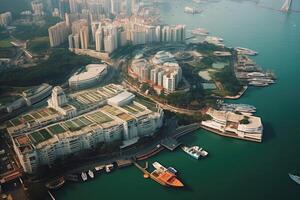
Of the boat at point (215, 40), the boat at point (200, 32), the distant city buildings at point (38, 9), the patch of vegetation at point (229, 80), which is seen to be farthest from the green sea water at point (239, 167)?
the distant city buildings at point (38, 9)

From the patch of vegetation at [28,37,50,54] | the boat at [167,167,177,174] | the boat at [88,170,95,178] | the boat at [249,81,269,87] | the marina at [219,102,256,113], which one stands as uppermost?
the patch of vegetation at [28,37,50,54]

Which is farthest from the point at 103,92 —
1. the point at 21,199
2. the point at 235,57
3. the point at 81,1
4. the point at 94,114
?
the point at 81,1

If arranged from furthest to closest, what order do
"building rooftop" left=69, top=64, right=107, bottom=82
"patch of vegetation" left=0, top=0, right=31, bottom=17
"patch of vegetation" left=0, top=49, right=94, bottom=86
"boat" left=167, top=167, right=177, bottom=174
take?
1. "patch of vegetation" left=0, top=0, right=31, bottom=17
2. "building rooftop" left=69, top=64, right=107, bottom=82
3. "patch of vegetation" left=0, top=49, right=94, bottom=86
4. "boat" left=167, top=167, right=177, bottom=174

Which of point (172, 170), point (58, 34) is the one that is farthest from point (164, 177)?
point (58, 34)

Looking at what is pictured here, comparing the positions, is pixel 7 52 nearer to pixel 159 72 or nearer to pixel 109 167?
pixel 159 72

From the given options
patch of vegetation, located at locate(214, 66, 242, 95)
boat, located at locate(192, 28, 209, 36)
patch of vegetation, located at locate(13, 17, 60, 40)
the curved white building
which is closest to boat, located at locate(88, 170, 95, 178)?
the curved white building

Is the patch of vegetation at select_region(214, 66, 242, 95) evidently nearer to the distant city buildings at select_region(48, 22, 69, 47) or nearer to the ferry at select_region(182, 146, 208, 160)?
the ferry at select_region(182, 146, 208, 160)
